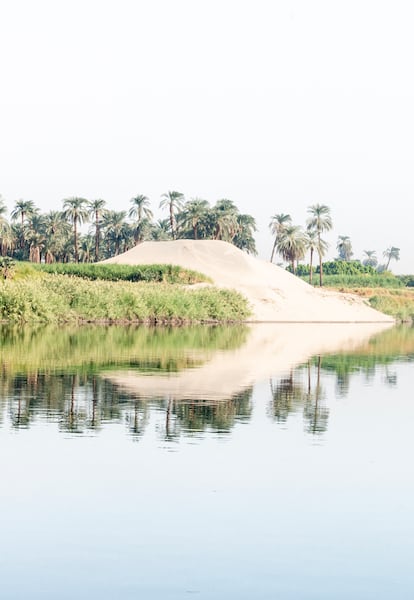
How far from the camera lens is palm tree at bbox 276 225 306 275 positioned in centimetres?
14312

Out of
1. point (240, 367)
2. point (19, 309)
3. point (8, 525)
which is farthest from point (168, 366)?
point (19, 309)

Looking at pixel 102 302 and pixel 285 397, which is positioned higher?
pixel 102 302

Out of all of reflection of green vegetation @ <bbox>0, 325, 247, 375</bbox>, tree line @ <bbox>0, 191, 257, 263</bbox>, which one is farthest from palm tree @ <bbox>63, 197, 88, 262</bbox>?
reflection of green vegetation @ <bbox>0, 325, 247, 375</bbox>

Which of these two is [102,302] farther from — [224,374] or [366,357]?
[224,374]

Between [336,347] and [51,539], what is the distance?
39.3 m

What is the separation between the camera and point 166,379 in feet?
87.8

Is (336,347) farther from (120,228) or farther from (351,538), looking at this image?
(120,228)

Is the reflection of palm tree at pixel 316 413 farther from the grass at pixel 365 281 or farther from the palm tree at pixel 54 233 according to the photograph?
the grass at pixel 365 281

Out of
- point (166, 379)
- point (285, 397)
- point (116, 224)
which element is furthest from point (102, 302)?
point (116, 224)

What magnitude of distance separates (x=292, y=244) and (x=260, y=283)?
4020 centimetres

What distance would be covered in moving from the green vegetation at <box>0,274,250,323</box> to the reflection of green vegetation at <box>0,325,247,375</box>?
8112 mm

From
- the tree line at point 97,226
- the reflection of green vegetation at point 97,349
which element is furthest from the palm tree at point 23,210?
the reflection of green vegetation at point 97,349

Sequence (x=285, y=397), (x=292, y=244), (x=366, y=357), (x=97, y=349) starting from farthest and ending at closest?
(x=292, y=244) → (x=366, y=357) → (x=97, y=349) → (x=285, y=397)

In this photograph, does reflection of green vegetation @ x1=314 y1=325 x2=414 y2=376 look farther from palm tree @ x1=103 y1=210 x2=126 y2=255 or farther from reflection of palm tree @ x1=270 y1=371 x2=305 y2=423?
palm tree @ x1=103 y1=210 x2=126 y2=255
